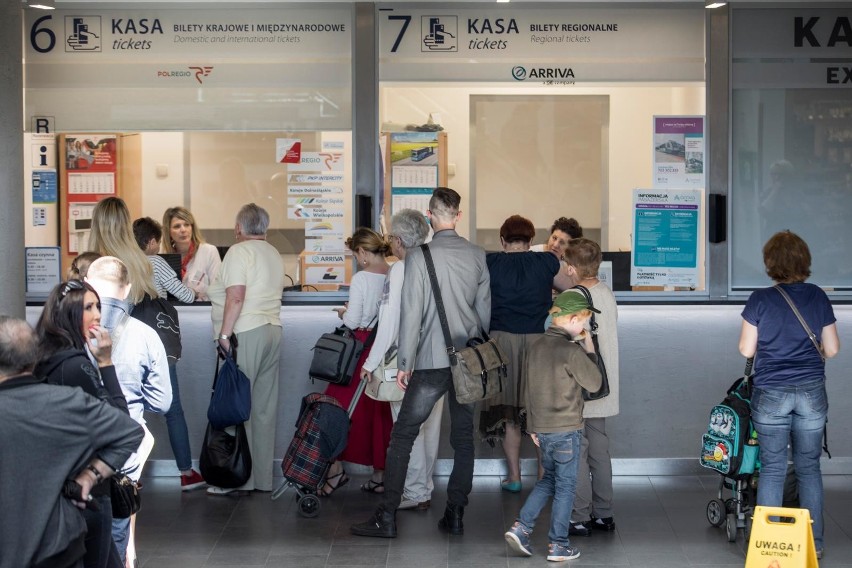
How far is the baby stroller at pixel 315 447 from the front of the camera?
6.49 m

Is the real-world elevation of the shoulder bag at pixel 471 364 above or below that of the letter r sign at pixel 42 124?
below

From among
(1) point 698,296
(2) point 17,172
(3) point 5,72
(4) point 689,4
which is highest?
(4) point 689,4

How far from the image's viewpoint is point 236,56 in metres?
7.59

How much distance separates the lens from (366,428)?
7102 millimetres

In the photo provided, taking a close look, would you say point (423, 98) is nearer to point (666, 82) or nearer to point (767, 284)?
point (666, 82)

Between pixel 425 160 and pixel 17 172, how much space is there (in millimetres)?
2668

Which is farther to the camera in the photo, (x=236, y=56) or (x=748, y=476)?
(x=236, y=56)

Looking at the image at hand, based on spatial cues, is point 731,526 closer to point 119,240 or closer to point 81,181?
point 119,240

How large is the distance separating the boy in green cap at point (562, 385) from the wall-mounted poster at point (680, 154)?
227 cm

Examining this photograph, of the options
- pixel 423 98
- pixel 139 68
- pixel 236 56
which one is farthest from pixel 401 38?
pixel 139 68

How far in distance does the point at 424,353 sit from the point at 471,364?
255mm

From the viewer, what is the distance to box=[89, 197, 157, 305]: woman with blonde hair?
21.2 ft

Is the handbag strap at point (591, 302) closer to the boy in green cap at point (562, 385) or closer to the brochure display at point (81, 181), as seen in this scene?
the boy in green cap at point (562, 385)

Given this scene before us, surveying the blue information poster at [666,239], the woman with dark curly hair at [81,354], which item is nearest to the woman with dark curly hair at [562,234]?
the blue information poster at [666,239]
